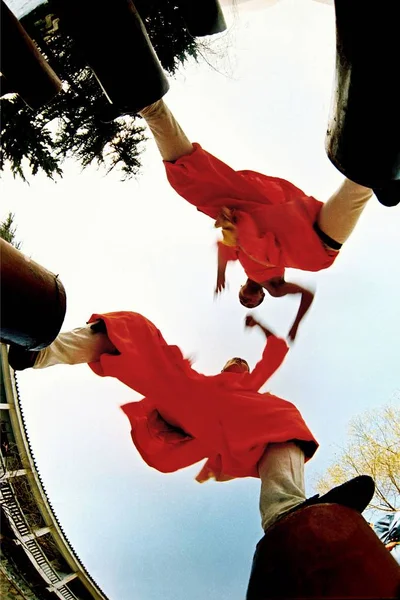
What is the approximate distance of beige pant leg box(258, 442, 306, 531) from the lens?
180cm

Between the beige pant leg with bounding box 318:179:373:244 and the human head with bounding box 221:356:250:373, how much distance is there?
1.48 metres

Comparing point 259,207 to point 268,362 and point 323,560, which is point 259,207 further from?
point 323,560

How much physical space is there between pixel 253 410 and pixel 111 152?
297 cm

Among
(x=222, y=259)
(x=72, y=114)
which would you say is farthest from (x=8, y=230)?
(x=222, y=259)

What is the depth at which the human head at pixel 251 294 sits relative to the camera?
400 centimetres

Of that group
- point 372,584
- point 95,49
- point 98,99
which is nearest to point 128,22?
point 95,49

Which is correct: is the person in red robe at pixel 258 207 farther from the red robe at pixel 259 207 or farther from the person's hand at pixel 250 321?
the person's hand at pixel 250 321

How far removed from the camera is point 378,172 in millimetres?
1182

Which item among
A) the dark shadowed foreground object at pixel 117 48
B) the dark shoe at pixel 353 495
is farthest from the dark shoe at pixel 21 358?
the dark shoe at pixel 353 495

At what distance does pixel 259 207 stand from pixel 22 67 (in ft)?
5.48


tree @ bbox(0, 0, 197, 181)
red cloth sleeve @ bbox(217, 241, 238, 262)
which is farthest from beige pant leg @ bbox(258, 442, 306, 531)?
tree @ bbox(0, 0, 197, 181)

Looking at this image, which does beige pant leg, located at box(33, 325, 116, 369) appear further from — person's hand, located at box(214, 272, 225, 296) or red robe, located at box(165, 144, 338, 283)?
person's hand, located at box(214, 272, 225, 296)

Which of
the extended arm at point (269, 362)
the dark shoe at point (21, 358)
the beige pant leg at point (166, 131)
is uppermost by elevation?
the beige pant leg at point (166, 131)

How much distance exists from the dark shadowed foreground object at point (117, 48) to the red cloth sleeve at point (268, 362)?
1.85 meters
